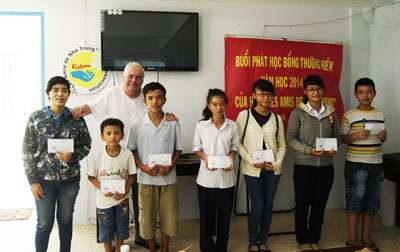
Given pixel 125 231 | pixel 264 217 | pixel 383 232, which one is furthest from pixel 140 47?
pixel 383 232

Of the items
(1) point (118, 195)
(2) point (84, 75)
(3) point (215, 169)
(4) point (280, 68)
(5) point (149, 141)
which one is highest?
(4) point (280, 68)

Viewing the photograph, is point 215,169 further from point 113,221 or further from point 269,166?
point 113,221

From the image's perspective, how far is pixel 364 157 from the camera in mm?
2814

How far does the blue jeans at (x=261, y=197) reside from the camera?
2.66m

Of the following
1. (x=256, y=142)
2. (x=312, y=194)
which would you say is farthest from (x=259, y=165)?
(x=312, y=194)

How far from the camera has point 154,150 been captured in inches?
96.3

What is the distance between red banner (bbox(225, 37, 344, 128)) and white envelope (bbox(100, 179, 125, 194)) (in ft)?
5.37

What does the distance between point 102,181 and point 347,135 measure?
216 cm

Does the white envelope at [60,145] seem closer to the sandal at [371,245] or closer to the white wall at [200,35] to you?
the white wall at [200,35]

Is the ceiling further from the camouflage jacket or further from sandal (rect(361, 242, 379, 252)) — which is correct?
sandal (rect(361, 242, 379, 252))

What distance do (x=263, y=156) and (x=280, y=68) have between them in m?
1.46

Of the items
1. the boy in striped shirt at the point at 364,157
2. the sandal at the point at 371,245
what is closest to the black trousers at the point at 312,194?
the boy in striped shirt at the point at 364,157

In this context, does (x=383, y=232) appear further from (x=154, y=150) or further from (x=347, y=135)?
(x=154, y=150)

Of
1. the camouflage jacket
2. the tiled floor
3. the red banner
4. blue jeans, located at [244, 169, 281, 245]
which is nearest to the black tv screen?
the red banner
